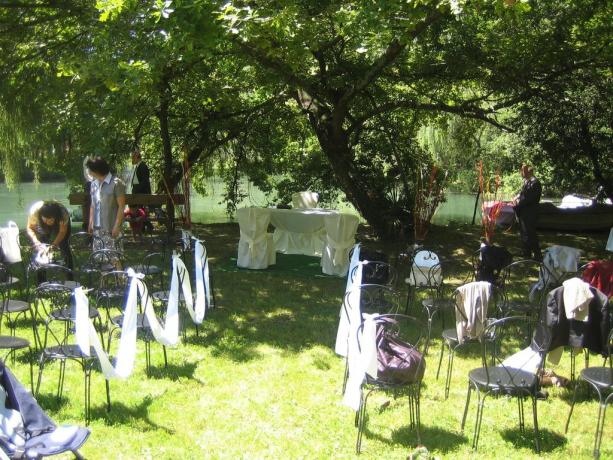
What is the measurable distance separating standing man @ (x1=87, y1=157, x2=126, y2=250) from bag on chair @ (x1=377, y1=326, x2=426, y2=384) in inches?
127

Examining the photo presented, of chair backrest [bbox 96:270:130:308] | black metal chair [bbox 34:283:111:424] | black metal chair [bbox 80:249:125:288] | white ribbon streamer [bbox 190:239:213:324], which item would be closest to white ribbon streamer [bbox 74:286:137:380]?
black metal chair [bbox 34:283:111:424]

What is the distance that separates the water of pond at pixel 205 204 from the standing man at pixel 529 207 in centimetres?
746

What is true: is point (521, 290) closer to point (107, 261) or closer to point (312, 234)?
point (312, 234)

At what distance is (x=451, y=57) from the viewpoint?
29.2 feet

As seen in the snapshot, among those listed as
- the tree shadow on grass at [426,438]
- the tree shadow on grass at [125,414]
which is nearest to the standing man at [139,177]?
the tree shadow on grass at [125,414]

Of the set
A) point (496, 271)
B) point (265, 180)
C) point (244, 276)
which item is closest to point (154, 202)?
point (244, 276)

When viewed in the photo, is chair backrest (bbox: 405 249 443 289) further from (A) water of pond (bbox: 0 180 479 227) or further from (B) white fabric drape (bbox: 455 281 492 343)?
(A) water of pond (bbox: 0 180 479 227)

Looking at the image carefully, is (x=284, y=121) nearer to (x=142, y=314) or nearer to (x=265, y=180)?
(x=265, y=180)

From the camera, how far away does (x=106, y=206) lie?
586 centimetres

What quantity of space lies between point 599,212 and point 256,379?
11.6m

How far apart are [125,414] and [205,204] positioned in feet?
59.9

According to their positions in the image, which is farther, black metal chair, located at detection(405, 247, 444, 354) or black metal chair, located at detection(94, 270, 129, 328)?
black metal chair, located at detection(405, 247, 444, 354)

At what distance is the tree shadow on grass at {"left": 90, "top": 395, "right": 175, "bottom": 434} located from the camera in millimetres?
3688

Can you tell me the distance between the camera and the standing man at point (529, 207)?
9.21 metres
